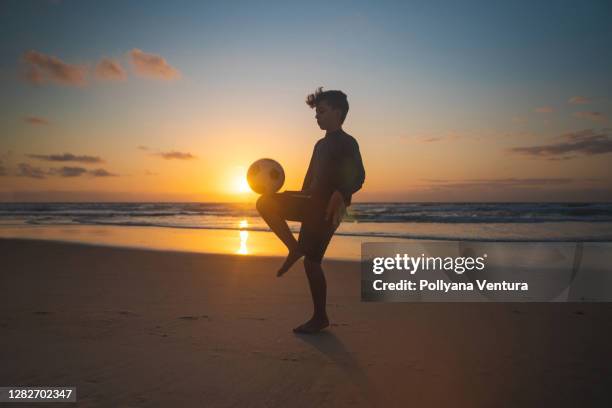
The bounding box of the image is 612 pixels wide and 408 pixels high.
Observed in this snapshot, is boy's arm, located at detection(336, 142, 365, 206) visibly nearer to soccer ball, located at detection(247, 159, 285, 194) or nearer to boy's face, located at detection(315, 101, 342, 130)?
boy's face, located at detection(315, 101, 342, 130)

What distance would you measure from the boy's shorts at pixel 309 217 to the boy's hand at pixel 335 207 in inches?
2.8

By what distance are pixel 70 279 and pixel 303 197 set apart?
488 centimetres

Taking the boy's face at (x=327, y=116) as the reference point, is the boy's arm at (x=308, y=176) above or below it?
below

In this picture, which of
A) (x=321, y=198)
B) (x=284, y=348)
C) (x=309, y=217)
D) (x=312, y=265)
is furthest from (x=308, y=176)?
(x=284, y=348)

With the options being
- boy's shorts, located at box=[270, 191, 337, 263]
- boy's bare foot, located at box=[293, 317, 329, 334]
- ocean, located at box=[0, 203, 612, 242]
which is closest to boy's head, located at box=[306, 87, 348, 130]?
boy's shorts, located at box=[270, 191, 337, 263]

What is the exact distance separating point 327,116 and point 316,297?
1.87 meters

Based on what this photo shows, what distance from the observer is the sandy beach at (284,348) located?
3047 mm

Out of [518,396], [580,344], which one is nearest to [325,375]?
[518,396]

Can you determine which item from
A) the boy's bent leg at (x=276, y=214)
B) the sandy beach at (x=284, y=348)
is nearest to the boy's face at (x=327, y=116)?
the boy's bent leg at (x=276, y=214)

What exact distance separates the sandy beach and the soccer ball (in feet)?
4.85

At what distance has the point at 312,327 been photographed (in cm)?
445

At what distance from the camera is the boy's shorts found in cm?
437

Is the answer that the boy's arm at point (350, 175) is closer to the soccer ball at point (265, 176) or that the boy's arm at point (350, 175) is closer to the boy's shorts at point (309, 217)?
the boy's shorts at point (309, 217)

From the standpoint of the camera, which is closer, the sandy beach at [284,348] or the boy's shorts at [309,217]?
the sandy beach at [284,348]
